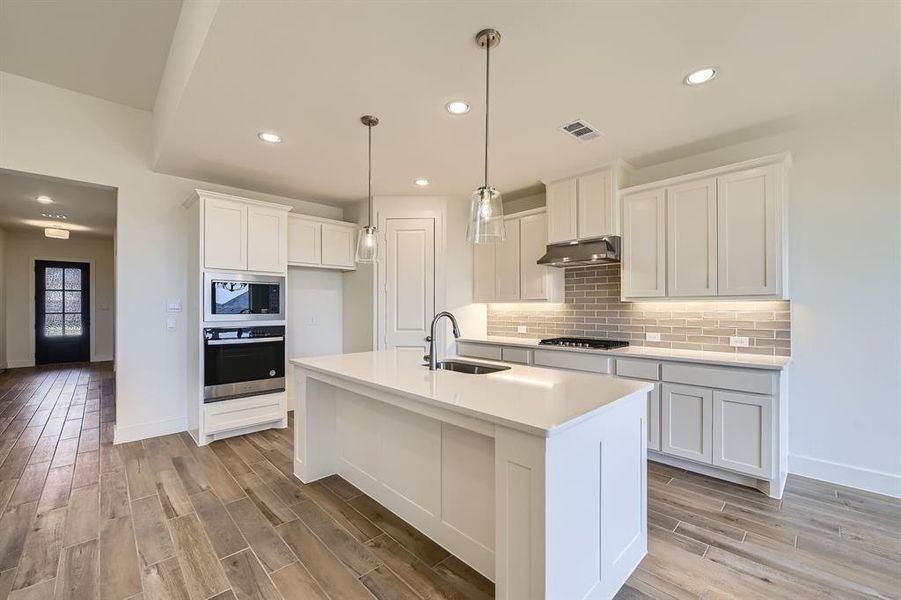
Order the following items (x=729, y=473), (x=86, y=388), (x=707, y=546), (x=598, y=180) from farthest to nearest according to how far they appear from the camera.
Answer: (x=86, y=388), (x=598, y=180), (x=729, y=473), (x=707, y=546)

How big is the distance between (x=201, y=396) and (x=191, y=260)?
4.42 ft

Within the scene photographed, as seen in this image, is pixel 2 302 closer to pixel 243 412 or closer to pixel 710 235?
pixel 243 412

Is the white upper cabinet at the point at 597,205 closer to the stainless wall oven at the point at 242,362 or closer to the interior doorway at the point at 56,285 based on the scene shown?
the stainless wall oven at the point at 242,362

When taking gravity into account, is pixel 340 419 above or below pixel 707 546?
above

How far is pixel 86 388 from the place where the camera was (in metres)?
5.83

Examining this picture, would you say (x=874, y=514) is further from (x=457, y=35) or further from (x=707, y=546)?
(x=457, y=35)

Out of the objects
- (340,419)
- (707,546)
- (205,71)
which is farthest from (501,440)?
(205,71)

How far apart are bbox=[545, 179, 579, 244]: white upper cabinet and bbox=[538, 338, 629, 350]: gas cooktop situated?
99 cm

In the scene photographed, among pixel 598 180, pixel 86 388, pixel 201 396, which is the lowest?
pixel 86 388

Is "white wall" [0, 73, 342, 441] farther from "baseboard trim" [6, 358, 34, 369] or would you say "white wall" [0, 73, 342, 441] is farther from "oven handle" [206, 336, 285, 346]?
"baseboard trim" [6, 358, 34, 369]

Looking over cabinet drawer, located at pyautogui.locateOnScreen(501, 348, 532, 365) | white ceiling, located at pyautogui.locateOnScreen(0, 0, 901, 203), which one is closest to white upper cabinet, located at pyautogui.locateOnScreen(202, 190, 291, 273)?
white ceiling, located at pyautogui.locateOnScreen(0, 0, 901, 203)

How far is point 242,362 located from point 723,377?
410cm

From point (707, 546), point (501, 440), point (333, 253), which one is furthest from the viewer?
point (333, 253)

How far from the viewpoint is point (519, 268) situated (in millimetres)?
4301
